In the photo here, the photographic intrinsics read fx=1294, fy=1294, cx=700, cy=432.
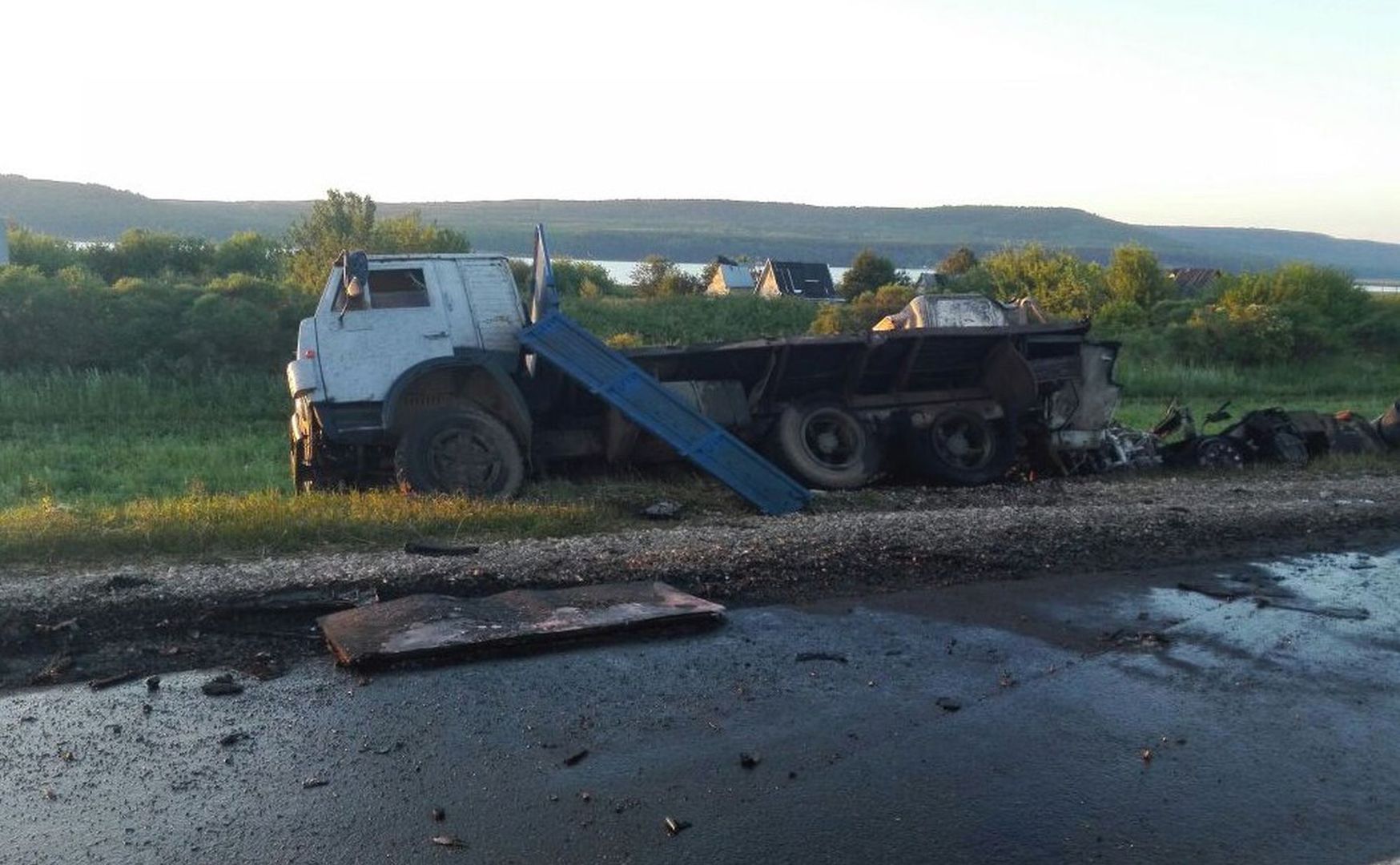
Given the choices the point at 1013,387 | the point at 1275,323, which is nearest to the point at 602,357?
the point at 1013,387

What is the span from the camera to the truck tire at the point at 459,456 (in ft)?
41.9

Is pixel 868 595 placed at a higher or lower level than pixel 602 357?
lower

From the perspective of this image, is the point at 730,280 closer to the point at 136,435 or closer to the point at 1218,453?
the point at 136,435

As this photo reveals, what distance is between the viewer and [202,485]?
1412cm

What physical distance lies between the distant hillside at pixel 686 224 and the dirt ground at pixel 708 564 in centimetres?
9315

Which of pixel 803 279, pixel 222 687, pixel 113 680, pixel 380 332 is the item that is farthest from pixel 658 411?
pixel 803 279

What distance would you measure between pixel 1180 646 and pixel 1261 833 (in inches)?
106

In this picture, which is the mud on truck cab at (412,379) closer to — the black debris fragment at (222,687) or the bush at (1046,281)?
the black debris fragment at (222,687)

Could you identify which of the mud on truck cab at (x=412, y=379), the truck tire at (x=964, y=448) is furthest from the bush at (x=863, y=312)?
the mud on truck cab at (x=412, y=379)

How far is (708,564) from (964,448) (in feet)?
22.1

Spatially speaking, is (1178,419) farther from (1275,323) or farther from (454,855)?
(1275,323)

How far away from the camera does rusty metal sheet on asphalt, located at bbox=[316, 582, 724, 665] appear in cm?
712

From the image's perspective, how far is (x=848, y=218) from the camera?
592 ft

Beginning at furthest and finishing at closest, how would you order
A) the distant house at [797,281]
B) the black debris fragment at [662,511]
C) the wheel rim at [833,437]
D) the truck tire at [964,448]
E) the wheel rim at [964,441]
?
1. the distant house at [797,281]
2. the wheel rim at [964,441]
3. the truck tire at [964,448]
4. the wheel rim at [833,437]
5. the black debris fragment at [662,511]
